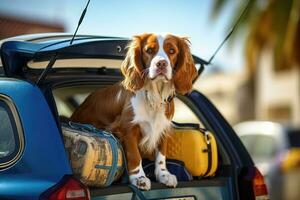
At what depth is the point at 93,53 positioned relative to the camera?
4.86m

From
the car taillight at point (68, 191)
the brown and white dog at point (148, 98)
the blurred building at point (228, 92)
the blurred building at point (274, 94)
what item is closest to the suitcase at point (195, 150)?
the brown and white dog at point (148, 98)

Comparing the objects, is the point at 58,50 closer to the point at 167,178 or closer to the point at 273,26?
the point at 167,178

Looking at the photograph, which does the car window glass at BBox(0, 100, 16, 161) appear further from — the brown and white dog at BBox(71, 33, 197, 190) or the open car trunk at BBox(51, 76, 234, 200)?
the brown and white dog at BBox(71, 33, 197, 190)

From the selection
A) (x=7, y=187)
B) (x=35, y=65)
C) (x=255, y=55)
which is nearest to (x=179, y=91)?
(x=35, y=65)

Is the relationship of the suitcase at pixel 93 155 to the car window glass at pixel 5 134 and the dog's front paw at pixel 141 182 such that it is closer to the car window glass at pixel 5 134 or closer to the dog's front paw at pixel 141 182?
the dog's front paw at pixel 141 182

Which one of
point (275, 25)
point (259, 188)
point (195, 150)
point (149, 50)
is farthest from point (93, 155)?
point (275, 25)

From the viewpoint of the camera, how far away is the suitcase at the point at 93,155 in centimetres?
449

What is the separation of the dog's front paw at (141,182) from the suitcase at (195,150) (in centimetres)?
54

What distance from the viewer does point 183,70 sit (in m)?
4.84

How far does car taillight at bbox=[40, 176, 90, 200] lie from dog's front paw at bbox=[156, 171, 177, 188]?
0.72 m

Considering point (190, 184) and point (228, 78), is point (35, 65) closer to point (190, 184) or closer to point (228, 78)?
point (190, 184)

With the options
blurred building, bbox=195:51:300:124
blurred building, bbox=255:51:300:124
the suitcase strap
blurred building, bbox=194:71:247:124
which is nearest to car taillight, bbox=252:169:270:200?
the suitcase strap

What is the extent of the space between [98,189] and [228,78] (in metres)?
33.3

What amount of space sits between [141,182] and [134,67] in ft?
2.24
